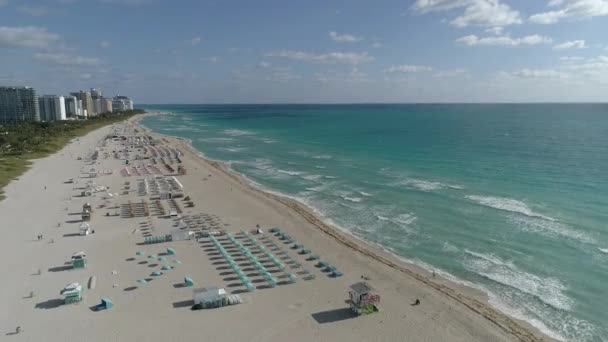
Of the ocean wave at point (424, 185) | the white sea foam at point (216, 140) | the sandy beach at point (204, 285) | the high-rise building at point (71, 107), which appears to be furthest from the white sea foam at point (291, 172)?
the high-rise building at point (71, 107)

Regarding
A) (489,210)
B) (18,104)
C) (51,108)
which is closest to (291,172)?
(489,210)

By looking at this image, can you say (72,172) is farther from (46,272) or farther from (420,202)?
(420,202)

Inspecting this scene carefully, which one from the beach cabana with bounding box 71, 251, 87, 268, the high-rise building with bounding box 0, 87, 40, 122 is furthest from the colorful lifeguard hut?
the high-rise building with bounding box 0, 87, 40, 122

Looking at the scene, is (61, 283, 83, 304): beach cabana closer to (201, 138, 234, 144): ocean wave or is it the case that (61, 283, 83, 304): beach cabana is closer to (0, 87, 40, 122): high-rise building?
(201, 138, 234, 144): ocean wave

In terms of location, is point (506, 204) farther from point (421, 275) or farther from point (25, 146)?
point (25, 146)

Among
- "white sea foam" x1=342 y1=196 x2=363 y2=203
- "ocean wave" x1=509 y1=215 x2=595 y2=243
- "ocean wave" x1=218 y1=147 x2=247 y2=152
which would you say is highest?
"ocean wave" x1=218 y1=147 x2=247 y2=152

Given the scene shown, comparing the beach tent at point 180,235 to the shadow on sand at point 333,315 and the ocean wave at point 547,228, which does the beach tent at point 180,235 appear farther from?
the ocean wave at point 547,228
